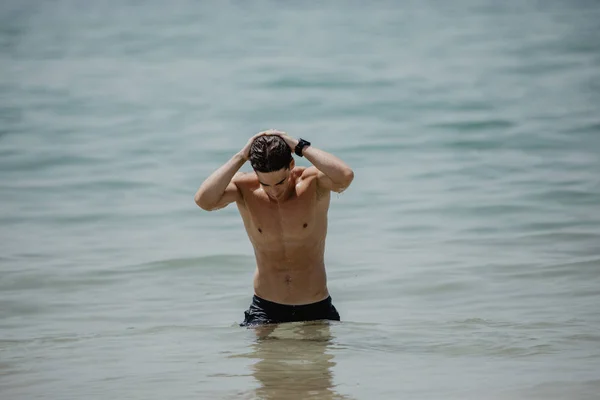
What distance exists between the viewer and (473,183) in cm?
1295

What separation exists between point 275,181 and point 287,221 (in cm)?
39

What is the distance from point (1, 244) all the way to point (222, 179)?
5574mm

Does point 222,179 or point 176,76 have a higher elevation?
point 176,76

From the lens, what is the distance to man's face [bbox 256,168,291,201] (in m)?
5.36

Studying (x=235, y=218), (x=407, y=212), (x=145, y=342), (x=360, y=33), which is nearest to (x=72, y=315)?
(x=145, y=342)

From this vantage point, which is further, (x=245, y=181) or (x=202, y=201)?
(x=245, y=181)

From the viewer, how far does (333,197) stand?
1170 centimetres

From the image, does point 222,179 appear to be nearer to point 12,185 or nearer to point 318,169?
point 318,169

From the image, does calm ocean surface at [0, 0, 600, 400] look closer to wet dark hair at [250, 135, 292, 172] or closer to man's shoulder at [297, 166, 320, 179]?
man's shoulder at [297, 166, 320, 179]

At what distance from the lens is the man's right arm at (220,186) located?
18.1 feet

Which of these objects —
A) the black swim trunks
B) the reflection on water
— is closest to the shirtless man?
the black swim trunks

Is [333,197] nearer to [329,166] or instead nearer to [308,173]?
[308,173]

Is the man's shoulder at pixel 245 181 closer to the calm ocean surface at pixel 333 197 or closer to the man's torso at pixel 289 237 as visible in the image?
the man's torso at pixel 289 237

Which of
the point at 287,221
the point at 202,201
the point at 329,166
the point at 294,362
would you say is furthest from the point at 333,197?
the point at 294,362
